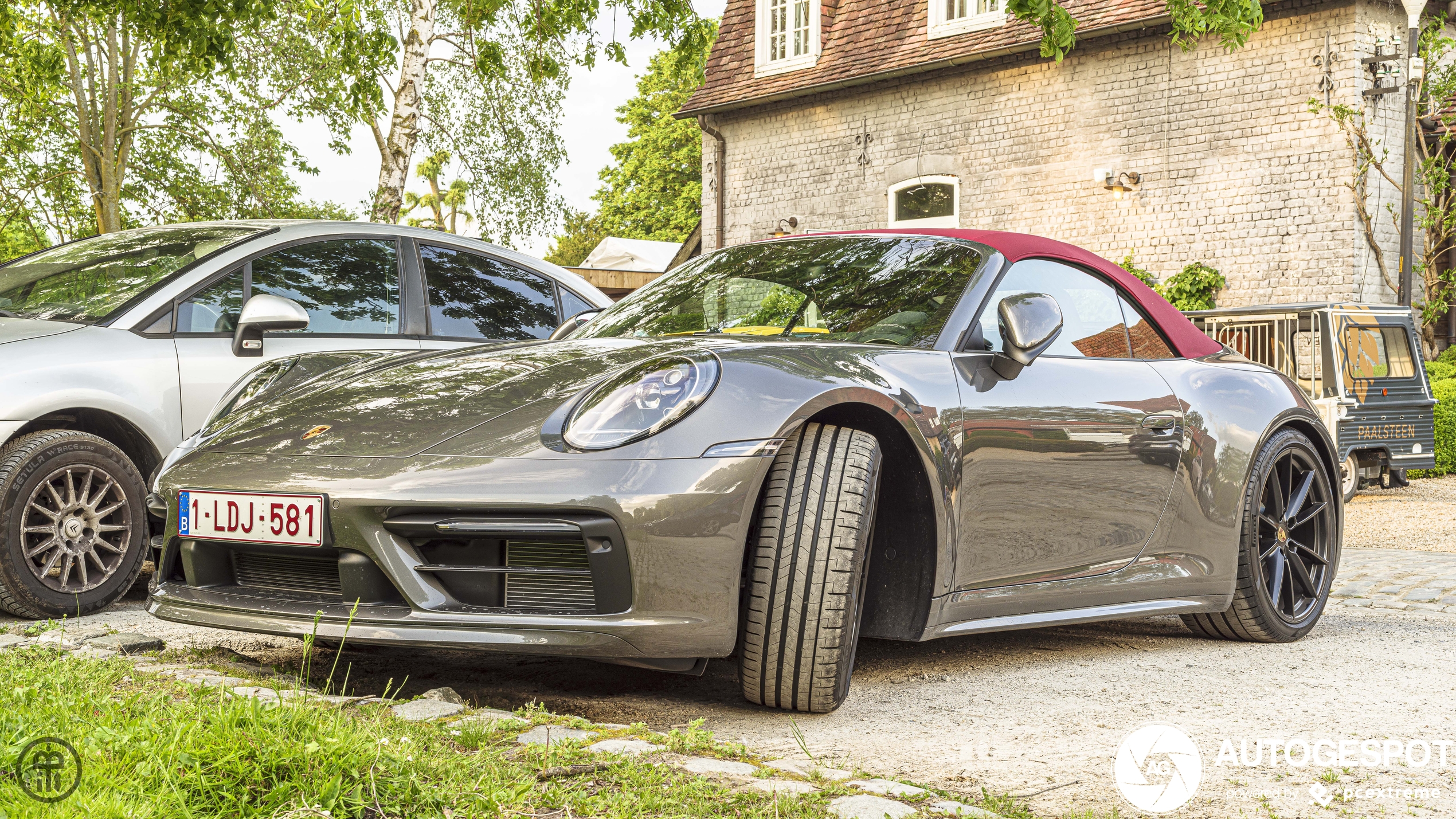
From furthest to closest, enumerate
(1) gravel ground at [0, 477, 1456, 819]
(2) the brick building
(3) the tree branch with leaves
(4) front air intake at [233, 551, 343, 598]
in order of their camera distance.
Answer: (2) the brick building < (3) the tree branch with leaves < (4) front air intake at [233, 551, 343, 598] < (1) gravel ground at [0, 477, 1456, 819]

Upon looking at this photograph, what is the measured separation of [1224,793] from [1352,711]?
1.00 metres

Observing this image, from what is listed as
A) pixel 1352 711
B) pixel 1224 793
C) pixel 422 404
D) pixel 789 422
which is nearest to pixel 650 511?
pixel 789 422

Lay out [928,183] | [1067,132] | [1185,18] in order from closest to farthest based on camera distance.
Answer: [1185,18], [1067,132], [928,183]

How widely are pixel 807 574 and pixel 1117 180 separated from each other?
14.2 meters

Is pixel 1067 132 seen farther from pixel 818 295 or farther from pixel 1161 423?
pixel 818 295

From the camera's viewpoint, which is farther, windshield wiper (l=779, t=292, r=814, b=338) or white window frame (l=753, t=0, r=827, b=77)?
white window frame (l=753, t=0, r=827, b=77)

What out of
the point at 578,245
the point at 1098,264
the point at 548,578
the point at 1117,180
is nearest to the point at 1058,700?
the point at 548,578

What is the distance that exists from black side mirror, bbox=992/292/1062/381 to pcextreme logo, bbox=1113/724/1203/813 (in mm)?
1042

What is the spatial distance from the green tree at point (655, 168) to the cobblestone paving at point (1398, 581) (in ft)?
126

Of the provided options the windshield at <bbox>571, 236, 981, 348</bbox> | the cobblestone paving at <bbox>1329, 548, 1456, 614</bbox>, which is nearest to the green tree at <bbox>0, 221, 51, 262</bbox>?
the windshield at <bbox>571, 236, 981, 348</bbox>

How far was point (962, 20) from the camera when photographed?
17.6m

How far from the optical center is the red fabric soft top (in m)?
4.03

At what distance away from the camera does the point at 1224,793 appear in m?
2.62

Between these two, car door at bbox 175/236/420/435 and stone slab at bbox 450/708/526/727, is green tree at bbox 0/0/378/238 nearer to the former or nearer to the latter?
car door at bbox 175/236/420/435
